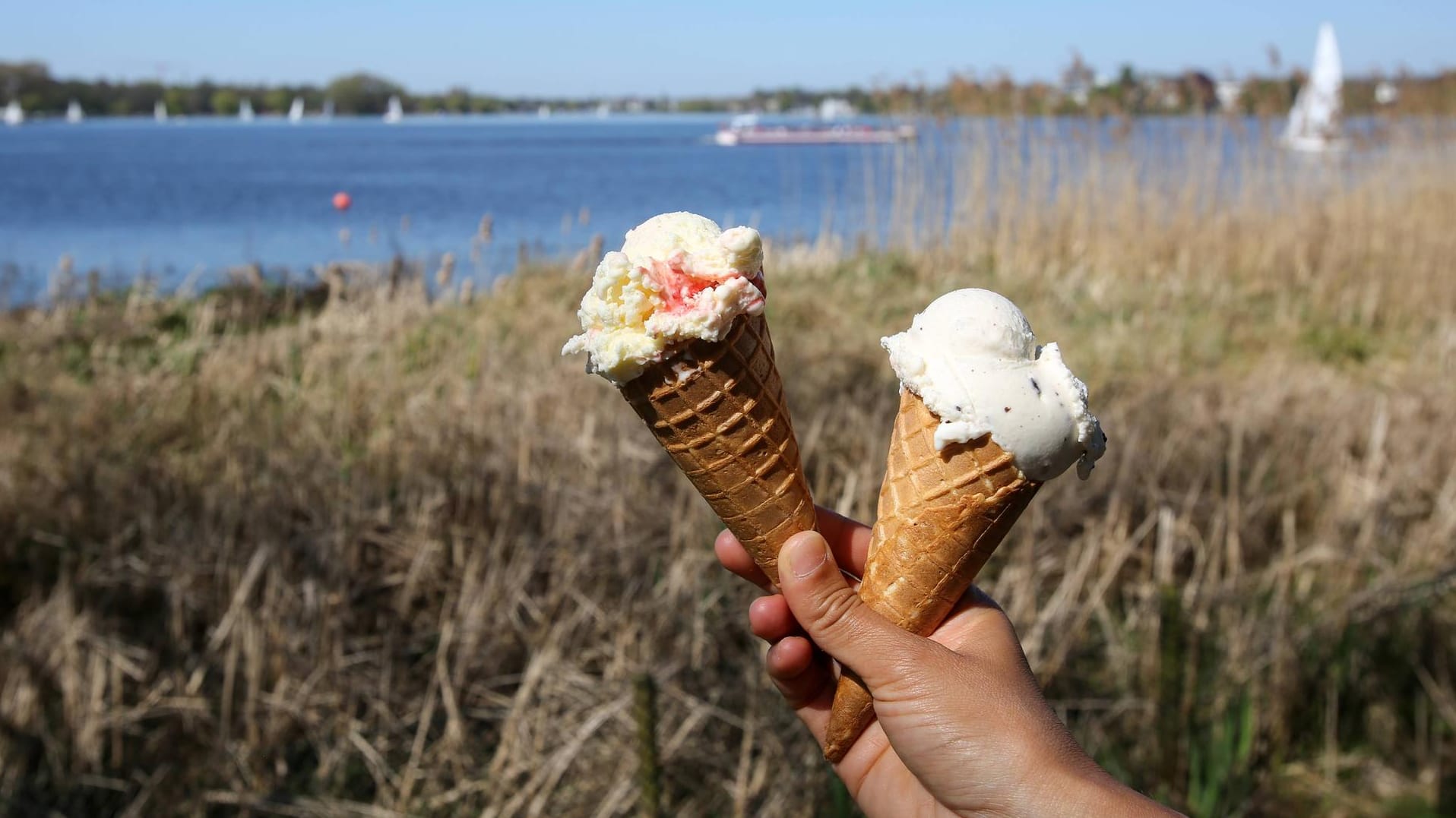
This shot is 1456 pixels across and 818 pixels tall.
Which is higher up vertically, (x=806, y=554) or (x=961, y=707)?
(x=806, y=554)

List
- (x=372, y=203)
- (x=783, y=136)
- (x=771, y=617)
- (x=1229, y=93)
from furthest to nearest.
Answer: (x=783, y=136)
(x=372, y=203)
(x=1229, y=93)
(x=771, y=617)

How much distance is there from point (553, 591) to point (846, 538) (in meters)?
1.83

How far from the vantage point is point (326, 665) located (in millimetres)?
3117

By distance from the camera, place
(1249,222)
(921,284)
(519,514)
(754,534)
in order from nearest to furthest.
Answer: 1. (754,534)
2. (519,514)
3. (921,284)
4. (1249,222)

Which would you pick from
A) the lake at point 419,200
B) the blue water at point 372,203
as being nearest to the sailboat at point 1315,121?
the lake at point 419,200

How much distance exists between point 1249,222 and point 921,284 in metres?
3.11

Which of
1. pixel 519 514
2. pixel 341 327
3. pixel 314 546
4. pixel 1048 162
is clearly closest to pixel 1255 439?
pixel 519 514

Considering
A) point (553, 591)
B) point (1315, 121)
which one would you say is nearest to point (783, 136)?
point (1315, 121)

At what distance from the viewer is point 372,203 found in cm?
1788

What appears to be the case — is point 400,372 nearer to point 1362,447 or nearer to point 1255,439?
point 1255,439

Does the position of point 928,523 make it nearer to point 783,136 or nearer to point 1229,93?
point 1229,93

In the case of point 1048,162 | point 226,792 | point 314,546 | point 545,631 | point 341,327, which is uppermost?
point 1048,162

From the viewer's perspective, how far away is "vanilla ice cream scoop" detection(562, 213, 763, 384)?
1.38 metres

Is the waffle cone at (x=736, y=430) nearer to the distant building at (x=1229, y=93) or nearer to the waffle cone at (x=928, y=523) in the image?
the waffle cone at (x=928, y=523)
